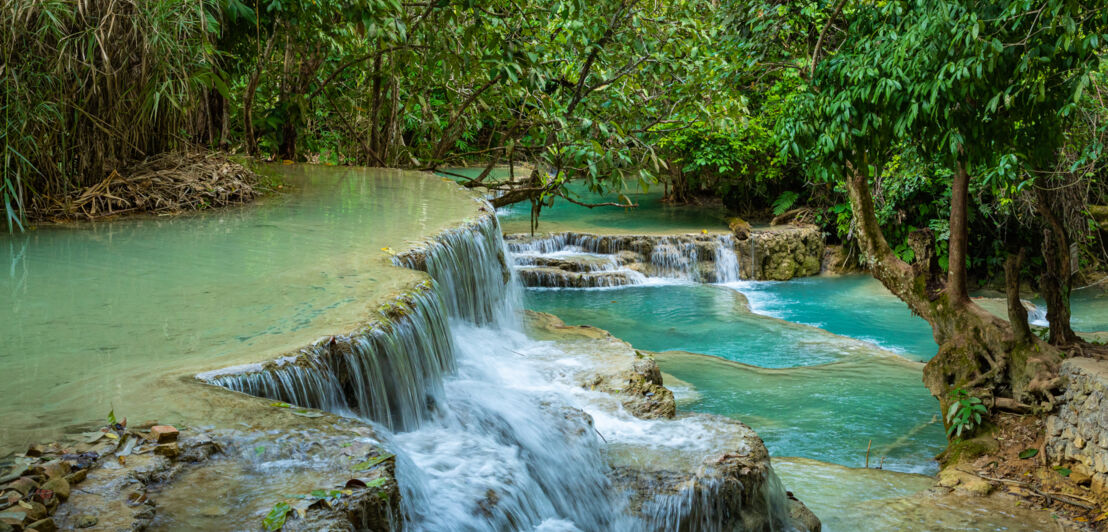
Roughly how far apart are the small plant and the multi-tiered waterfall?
2660mm

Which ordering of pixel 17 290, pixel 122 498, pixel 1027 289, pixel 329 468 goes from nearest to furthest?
pixel 122 498
pixel 329 468
pixel 17 290
pixel 1027 289

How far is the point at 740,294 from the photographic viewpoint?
1485 centimetres

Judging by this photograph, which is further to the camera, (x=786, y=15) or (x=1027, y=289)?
(x=1027, y=289)

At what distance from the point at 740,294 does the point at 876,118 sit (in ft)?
29.5

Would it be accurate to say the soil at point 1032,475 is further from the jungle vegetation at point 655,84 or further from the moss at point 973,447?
the jungle vegetation at point 655,84

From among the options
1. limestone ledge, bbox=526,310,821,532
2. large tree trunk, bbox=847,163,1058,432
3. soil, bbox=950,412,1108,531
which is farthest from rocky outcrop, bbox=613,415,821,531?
large tree trunk, bbox=847,163,1058,432

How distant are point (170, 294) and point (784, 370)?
24.3 feet

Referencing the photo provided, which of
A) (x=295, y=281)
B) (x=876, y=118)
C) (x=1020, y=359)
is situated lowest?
(x=1020, y=359)

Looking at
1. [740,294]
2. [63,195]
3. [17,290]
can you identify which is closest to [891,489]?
[17,290]

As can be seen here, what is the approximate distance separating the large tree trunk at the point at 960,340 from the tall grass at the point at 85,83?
5.38 meters

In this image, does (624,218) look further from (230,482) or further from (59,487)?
(59,487)

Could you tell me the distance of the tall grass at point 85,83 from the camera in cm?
596

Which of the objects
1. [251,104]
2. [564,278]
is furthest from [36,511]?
[564,278]

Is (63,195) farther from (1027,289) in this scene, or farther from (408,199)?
(1027,289)
